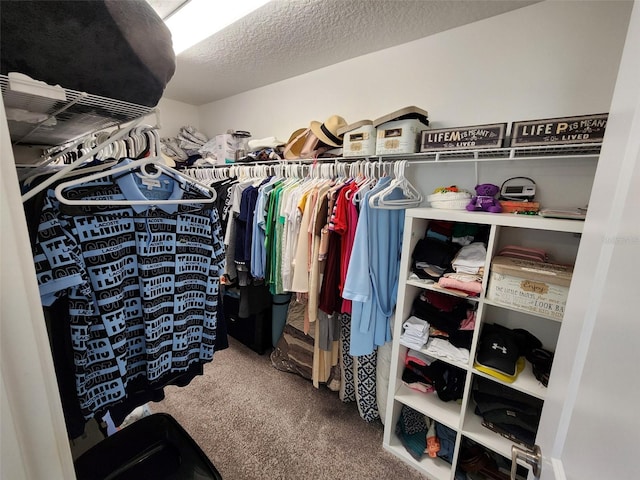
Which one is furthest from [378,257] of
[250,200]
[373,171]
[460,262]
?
[250,200]

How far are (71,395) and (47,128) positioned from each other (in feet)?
2.62

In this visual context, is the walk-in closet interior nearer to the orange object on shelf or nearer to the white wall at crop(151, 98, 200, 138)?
the orange object on shelf

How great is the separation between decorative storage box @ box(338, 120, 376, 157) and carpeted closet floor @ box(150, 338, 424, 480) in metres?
1.73

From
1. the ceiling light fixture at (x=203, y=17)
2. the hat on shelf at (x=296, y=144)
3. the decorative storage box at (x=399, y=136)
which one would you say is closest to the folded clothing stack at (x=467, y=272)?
the decorative storage box at (x=399, y=136)

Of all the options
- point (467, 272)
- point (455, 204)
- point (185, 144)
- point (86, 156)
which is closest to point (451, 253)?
point (467, 272)

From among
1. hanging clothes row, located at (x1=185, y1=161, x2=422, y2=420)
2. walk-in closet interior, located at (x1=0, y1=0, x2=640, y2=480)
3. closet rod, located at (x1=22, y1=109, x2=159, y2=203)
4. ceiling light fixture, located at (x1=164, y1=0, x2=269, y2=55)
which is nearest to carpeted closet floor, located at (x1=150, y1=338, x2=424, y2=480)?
walk-in closet interior, located at (x1=0, y1=0, x2=640, y2=480)

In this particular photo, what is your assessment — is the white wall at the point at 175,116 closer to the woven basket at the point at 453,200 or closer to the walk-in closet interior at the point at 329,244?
the walk-in closet interior at the point at 329,244

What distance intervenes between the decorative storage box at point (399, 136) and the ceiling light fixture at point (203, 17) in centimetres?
84

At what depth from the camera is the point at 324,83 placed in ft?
7.02

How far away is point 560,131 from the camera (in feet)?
3.72

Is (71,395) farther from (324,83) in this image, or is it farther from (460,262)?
(324,83)

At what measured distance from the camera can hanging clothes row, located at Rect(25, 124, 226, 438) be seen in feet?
2.13

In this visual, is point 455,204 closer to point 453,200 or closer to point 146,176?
point 453,200

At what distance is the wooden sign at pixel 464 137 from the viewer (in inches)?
50.4
